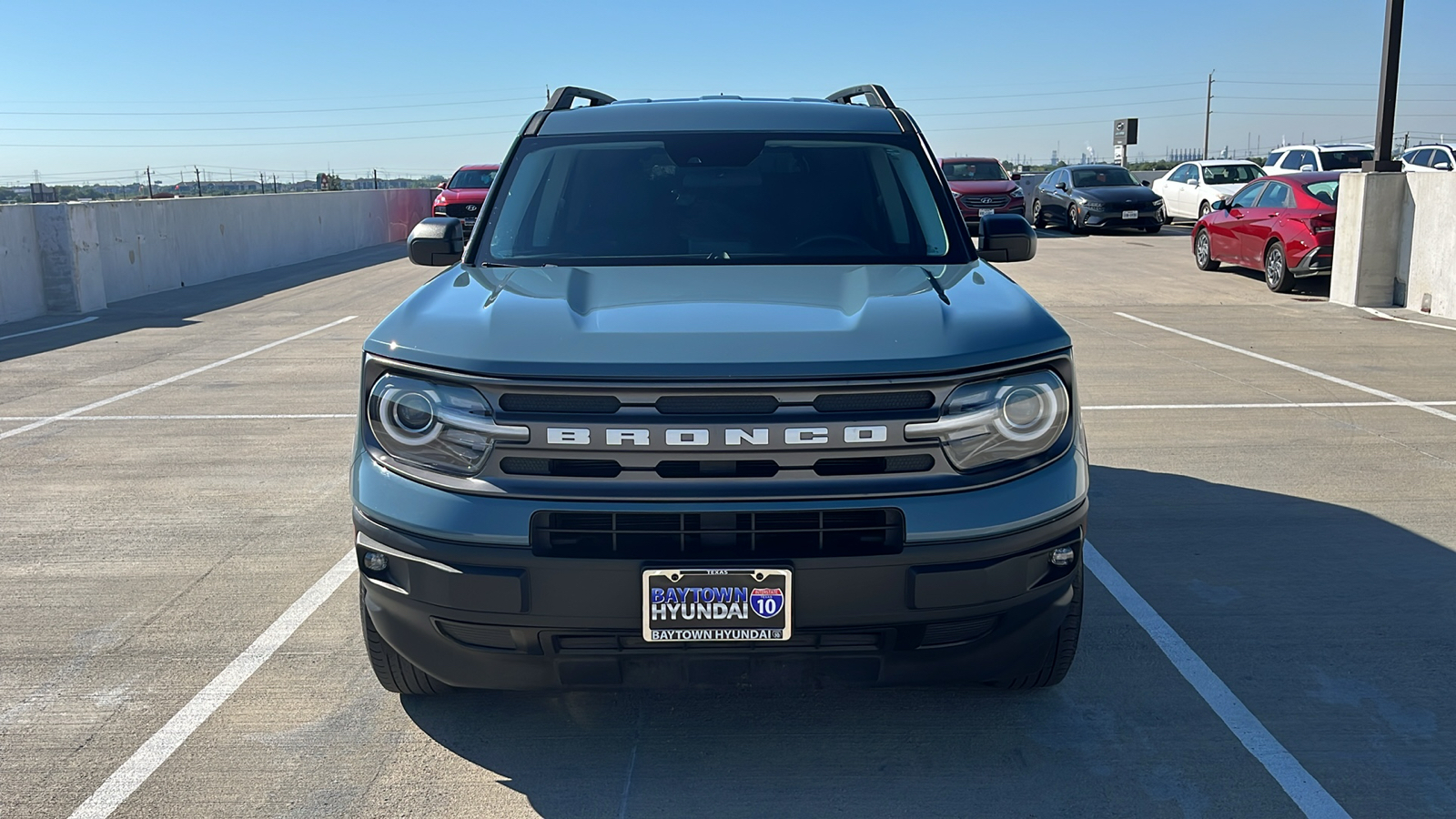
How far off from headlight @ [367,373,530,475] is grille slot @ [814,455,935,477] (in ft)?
2.34

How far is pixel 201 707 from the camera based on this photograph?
3.81 metres

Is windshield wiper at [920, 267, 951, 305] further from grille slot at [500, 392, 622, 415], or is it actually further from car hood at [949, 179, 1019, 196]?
car hood at [949, 179, 1019, 196]

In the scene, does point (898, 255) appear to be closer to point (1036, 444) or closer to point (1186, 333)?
point (1036, 444)

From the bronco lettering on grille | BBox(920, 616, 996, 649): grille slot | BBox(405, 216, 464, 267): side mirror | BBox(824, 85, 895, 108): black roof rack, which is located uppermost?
BBox(824, 85, 895, 108): black roof rack

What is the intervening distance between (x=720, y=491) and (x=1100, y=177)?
2795 cm

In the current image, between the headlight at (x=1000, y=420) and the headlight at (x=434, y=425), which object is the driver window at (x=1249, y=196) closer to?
the headlight at (x=1000, y=420)

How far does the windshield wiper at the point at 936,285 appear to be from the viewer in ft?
11.2

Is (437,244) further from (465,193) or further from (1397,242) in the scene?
(465,193)

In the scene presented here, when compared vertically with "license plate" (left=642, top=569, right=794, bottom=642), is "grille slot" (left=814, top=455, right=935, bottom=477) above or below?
above

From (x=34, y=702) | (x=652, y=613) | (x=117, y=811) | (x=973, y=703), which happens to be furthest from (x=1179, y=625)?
(x=34, y=702)

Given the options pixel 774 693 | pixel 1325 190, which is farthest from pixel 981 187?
pixel 774 693

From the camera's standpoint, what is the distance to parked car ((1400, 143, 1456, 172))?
2500 centimetres

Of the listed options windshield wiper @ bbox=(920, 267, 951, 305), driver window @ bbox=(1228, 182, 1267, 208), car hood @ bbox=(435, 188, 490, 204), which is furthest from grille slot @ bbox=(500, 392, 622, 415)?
car hood @ bbox=(435, 188, 490, 204)

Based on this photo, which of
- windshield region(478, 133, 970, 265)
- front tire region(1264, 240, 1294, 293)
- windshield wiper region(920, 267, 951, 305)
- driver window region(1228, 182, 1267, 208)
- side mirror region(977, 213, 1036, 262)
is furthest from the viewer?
driver window region(1228, 182, 1267, 208)
